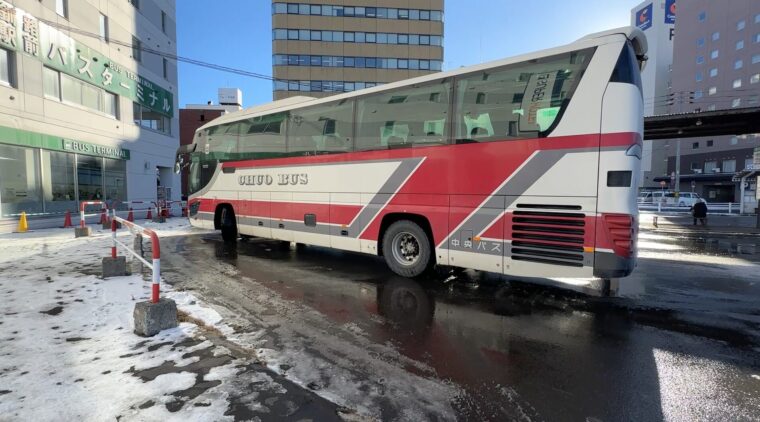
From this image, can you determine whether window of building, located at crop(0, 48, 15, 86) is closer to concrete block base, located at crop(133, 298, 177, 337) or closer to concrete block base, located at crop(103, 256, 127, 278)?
concrete block base, located at crop(103, 256, 127, 278)

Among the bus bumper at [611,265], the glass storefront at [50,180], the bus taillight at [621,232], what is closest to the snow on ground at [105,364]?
the bus bumper at [611,265]

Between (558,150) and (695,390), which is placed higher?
(558,150)

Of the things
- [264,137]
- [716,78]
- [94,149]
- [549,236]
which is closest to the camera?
[549,236]

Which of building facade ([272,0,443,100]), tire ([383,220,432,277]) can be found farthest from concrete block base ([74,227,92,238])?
building facade ([272,0,443,100])

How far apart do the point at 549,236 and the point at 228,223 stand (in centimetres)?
929

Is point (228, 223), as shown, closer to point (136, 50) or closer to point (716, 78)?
point (136, 50)

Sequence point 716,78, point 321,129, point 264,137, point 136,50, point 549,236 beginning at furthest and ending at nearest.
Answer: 1. point 716,78
2. point 136,50
3. point 264,137
4. point 321,129
5. point 549,236

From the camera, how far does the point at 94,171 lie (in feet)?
66.5

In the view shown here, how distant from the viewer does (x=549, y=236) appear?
5.70 metres

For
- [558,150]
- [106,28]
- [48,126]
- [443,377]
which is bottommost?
[443,377]

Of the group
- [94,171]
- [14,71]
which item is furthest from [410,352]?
[94,171]

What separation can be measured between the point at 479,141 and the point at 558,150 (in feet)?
4.10

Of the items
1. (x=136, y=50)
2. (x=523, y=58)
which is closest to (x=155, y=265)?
(x=523, y=58)

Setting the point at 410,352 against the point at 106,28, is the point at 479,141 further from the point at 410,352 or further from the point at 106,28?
the point at 106,28
